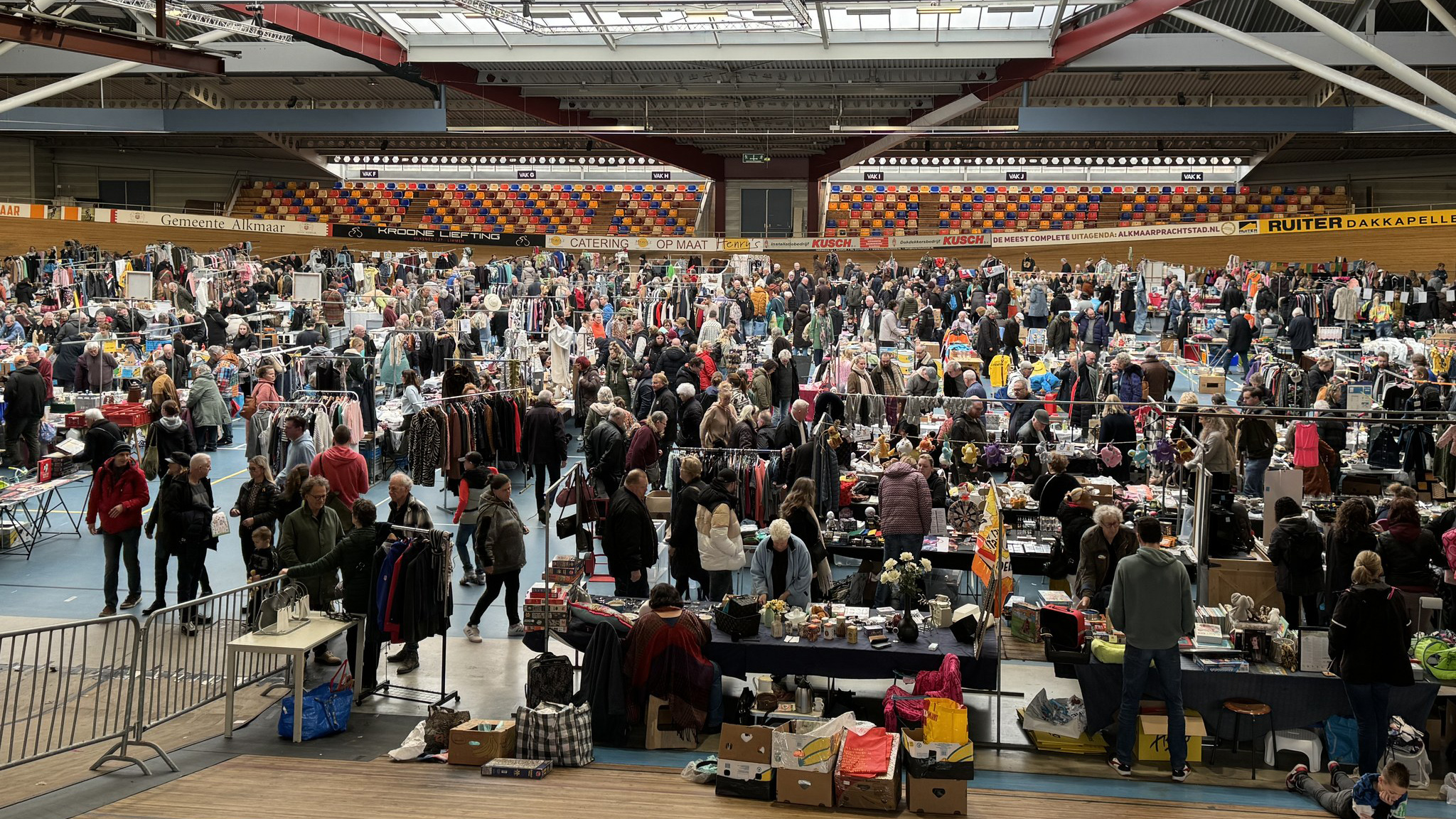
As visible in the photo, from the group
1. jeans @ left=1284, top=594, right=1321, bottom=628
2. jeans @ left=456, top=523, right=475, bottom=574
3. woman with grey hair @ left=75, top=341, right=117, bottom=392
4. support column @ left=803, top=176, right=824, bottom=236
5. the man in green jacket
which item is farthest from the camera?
support column @ left=803, top=176, right=824, bottom=236

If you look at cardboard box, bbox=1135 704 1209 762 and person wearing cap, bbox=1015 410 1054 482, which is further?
person wearing cap, bbox=1015 410 1054 482

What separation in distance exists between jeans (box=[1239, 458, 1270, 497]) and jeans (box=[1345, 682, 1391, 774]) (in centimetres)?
540

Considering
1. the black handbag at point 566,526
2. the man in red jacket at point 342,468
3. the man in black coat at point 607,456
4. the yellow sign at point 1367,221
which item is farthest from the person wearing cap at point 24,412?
the yellow sign at point 1367,221

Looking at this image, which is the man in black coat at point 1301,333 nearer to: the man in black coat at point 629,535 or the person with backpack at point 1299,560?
the person with backpack at point 1299,560

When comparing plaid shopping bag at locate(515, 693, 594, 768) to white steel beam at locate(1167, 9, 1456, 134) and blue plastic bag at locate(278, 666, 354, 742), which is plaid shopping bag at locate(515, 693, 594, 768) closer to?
blue plastic bag at locate(278, 666, 354, 742)

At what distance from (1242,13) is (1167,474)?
18.1m

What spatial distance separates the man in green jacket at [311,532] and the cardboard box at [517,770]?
6.85 ft

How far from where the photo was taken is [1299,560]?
9023 mm

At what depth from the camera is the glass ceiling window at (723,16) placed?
755 inches

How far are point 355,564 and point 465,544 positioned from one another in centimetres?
225

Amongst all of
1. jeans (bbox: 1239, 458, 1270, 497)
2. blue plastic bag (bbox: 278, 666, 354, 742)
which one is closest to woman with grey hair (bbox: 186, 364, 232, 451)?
blue plastic bag (bbox: 278, 666, 354, 742)

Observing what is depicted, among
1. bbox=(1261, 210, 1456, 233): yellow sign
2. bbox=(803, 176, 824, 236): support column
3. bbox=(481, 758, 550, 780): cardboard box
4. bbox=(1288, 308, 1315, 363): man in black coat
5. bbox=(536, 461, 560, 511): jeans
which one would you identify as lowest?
bbox=(481, 758, 550, 780): cardboard box

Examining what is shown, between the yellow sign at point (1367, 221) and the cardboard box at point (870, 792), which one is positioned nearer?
the cardboard box at point (870, 792)

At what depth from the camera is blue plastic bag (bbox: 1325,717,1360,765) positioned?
7.50m
